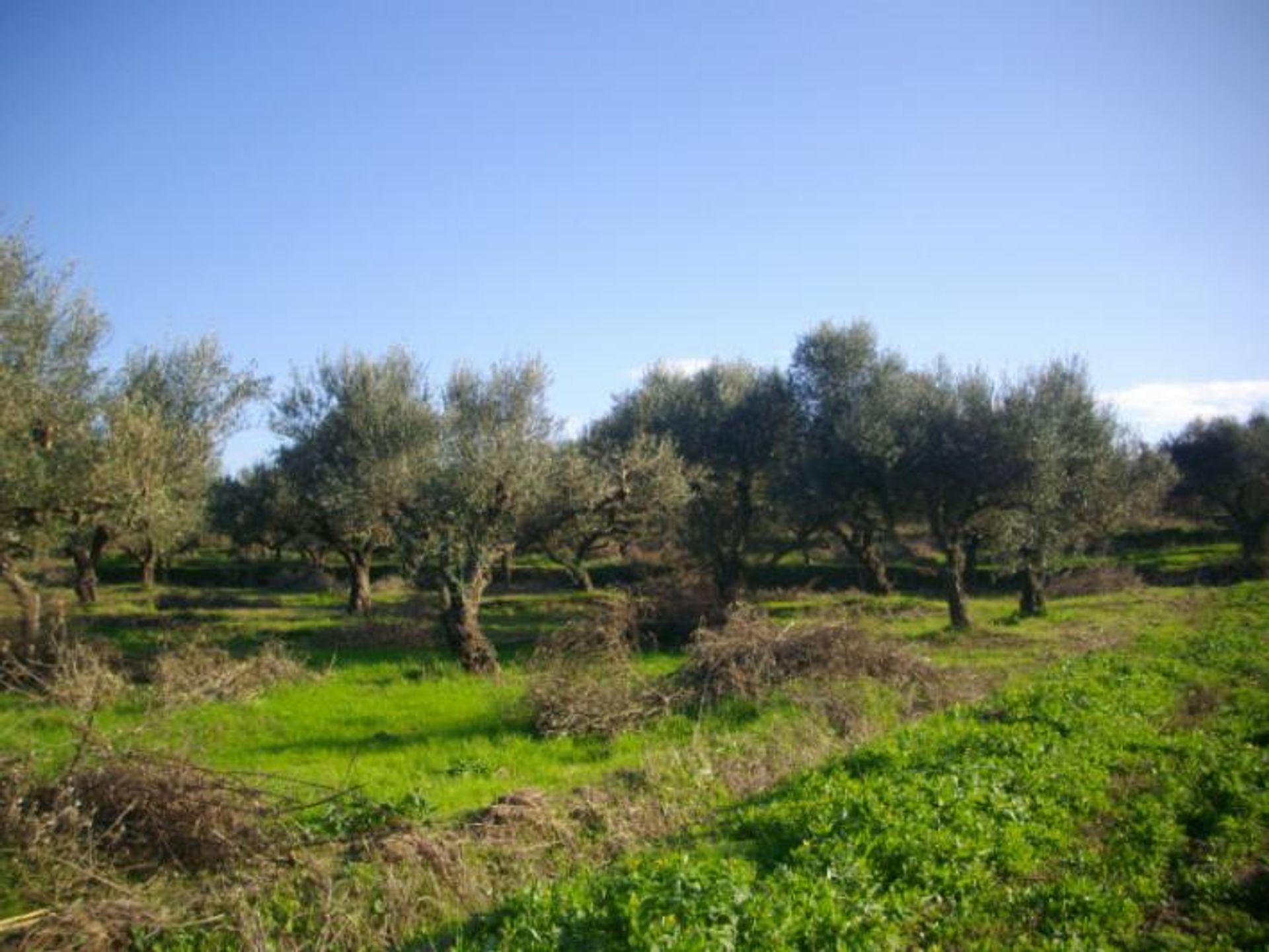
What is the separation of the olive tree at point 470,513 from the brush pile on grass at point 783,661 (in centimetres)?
625

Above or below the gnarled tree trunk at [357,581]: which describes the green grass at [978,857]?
below

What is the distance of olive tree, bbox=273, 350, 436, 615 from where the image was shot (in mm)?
21859

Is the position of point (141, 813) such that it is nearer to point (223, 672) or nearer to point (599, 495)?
point (223, 672)

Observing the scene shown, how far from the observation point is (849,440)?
27.8 m

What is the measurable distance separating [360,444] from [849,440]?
17.3 m

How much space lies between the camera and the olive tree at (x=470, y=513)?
20062 millimetres

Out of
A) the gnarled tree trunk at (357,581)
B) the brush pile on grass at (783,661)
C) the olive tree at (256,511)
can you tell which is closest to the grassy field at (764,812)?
the brush pile on grass at (783,661)

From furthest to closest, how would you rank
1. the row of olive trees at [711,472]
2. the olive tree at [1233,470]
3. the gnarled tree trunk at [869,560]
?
1. the olive tree at [1233,470]
2. the gnarled tree trunk at [869,560]
3. the row of olive trees at [711,472]

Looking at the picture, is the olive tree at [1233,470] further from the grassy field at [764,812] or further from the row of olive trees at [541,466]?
the grassy field at [764,812]

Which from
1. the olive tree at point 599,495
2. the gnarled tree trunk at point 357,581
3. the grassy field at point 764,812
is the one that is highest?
the olive tree at point 599,495

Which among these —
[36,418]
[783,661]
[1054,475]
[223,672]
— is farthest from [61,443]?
[1054,475]

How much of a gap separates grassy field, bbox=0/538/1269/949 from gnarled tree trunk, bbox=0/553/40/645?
14.7 feet

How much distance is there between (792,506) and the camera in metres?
31.0

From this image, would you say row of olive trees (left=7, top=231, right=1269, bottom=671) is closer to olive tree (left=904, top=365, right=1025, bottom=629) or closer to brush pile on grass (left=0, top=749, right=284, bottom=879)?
→ olive tree (left=904, top=365, right=1025, bottom=629)
